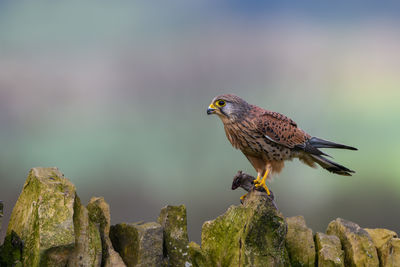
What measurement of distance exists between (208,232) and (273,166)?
41.7 inches

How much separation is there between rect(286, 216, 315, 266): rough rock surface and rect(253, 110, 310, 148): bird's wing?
860 mm

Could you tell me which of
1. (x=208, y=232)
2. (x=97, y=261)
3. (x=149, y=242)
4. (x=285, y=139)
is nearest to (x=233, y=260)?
(x=208, y=232)

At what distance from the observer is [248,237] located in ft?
11.5

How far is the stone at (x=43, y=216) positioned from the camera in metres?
3.09

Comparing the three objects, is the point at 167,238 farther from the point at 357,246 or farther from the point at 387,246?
the point at 387,246

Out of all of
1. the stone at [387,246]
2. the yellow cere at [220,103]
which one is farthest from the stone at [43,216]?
the stone at [387,246]

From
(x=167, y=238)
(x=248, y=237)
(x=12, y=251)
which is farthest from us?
(x=167, y=238)

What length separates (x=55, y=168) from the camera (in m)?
3.59

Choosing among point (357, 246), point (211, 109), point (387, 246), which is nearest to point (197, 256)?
point (211, 109)

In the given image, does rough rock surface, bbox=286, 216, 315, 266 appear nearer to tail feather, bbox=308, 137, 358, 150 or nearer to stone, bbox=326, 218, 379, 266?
stone, bbox=326, 218, 379, 266

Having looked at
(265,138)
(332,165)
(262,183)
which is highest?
(265,138)

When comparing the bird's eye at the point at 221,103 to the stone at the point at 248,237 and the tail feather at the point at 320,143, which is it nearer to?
the stone at the point at 248,237

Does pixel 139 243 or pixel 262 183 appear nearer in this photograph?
pixel 139 243

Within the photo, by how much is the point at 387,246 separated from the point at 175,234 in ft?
7.21
